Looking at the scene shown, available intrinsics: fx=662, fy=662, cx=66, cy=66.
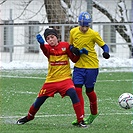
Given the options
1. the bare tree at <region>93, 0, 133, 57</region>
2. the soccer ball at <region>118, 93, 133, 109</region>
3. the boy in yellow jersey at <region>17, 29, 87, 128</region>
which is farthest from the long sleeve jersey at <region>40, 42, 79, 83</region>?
the bare tree at <region>93, 0, 133, 57</region>

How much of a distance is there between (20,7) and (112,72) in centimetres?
714

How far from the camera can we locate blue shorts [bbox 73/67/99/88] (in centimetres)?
934

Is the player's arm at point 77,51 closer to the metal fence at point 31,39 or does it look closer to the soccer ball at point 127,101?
the soccer ball at point 127,101

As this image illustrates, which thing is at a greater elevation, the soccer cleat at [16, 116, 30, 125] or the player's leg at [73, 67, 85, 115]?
the player's leg at [73, 67, 85, 115]

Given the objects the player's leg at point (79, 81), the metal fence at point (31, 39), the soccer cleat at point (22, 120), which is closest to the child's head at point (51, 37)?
the player's leg at point (79, 81)

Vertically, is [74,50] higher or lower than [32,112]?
higher

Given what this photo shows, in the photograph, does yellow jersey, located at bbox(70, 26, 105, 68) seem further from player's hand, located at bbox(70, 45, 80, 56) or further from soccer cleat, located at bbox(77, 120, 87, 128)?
soccer cleat, located at bbox(77, 120, 87, 128)

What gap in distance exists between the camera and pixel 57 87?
9.07 m

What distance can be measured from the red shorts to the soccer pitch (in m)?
0.44

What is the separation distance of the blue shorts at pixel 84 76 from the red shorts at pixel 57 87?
0.22 m

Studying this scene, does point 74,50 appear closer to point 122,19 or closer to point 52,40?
point 52,40

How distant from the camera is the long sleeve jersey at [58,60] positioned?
9117mm

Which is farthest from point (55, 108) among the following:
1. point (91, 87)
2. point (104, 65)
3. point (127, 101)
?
point (104, 65)

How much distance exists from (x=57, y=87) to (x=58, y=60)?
376 millimetres
